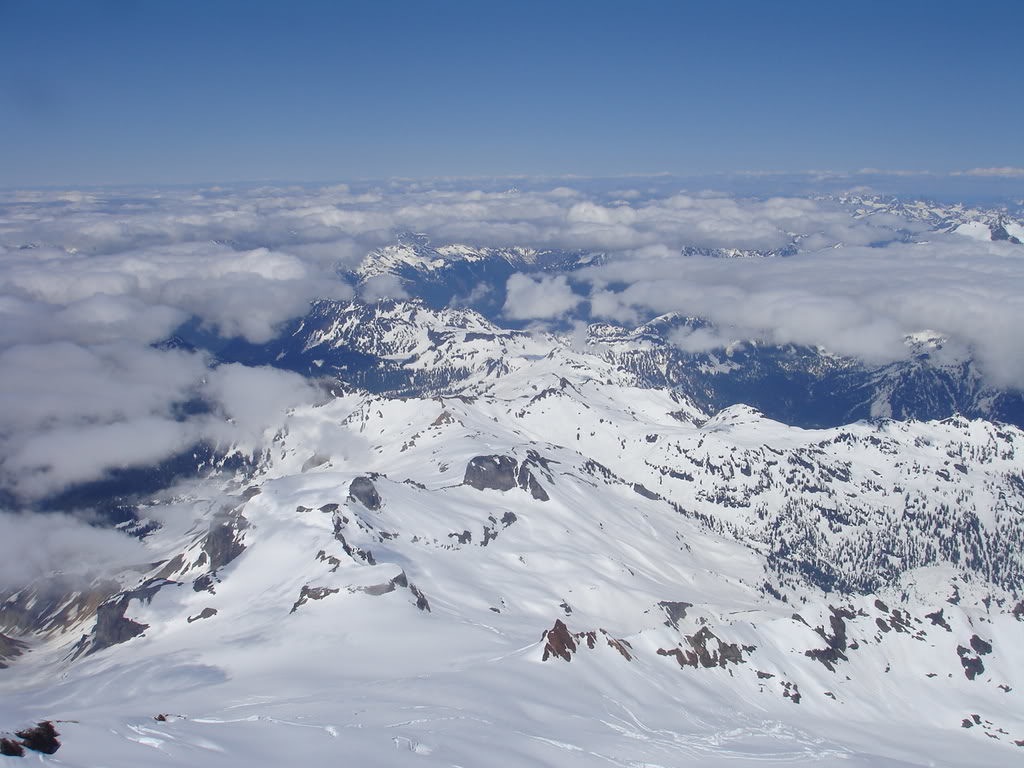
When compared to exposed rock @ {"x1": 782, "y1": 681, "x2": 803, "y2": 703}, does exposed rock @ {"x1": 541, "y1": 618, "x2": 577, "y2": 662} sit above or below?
above

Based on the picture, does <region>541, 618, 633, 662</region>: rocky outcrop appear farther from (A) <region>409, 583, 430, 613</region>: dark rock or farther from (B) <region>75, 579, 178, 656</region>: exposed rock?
(B) <region>75, 579, 178, 656</region>: exposed rock

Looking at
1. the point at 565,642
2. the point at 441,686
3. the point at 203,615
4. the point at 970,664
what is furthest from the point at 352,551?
the point at 970,664

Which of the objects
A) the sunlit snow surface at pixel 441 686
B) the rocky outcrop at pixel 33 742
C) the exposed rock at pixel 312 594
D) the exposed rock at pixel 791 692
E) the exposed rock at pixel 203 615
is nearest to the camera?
the rocky outcrop at pixel 33 742

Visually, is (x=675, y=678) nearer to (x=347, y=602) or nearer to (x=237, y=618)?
(x=347, y=602)

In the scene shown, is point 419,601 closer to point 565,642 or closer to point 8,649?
point 565,642

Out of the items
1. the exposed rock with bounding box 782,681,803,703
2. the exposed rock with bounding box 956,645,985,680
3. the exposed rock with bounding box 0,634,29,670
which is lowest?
the exposed rock with bounding box 956,645,985,680

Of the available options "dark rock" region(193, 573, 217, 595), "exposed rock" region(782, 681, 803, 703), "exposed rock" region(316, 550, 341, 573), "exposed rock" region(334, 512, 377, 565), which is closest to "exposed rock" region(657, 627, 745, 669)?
"exposed rock" region(782, 681, 803, 703)

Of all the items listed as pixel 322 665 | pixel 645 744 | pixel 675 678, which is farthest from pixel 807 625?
pixel 322 665

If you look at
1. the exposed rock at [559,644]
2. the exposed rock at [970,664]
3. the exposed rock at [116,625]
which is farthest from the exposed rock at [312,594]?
the exposed rock at [970,664]

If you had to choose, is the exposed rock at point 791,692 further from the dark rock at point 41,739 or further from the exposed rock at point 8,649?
the exposed rock at point 8,649
